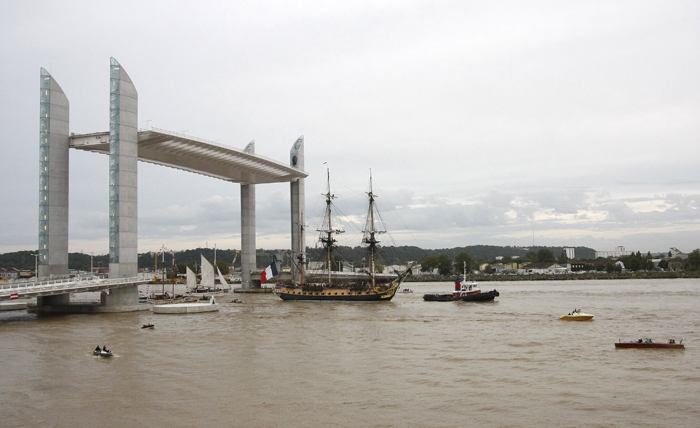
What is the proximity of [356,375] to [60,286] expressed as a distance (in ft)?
100

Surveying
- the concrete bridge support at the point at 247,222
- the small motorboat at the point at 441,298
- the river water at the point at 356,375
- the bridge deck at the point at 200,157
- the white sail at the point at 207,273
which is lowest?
the small motorboat at the point at 441,298

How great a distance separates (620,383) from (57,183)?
49139mm

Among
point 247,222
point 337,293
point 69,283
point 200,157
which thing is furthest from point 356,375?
point 247,222

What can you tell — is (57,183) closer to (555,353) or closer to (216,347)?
(216,347)

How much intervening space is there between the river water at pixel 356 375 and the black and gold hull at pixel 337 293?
25.6 m

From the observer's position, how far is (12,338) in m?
32.2

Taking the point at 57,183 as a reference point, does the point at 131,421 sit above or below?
below

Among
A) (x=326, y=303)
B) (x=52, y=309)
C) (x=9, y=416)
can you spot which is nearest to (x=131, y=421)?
(x=9, y=416)

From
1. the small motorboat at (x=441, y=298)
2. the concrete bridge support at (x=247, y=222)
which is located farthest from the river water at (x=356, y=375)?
the concrete bridge support at (x=247, y=222)

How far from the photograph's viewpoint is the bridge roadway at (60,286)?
1442 inches

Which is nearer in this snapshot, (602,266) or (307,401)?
(307,401)

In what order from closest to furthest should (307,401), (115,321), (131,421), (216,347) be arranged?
(131,421), (307,401), (216,347), (115,321)

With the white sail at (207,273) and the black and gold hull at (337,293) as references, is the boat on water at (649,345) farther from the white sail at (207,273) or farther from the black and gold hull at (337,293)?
the white sail at (207,273)

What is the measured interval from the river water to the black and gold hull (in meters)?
25.6
